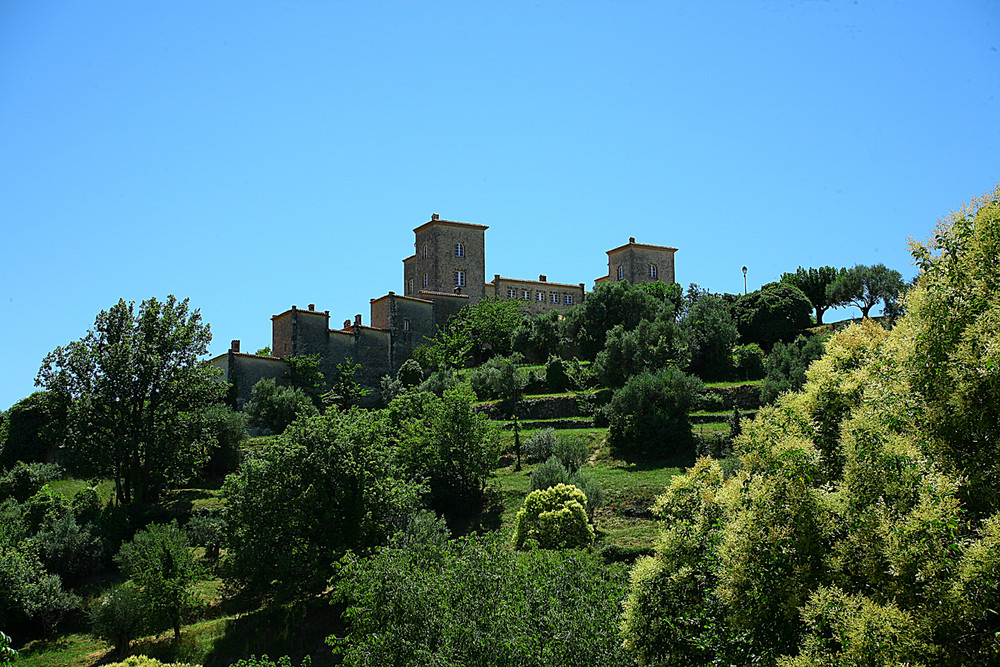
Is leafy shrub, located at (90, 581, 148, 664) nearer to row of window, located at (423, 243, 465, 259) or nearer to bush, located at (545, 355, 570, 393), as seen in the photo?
bush, located at (545, 355, 570, 393)

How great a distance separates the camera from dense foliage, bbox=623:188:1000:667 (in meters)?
8.04

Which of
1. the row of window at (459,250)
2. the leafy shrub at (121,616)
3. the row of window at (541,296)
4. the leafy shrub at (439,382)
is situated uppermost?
the row of window at (459,250)

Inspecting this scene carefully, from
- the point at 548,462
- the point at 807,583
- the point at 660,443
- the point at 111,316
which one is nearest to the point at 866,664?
the point at 807,583

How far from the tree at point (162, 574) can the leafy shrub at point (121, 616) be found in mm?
200

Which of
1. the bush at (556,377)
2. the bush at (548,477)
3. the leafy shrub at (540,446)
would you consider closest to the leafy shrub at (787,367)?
the leafy shrub at (540,446)

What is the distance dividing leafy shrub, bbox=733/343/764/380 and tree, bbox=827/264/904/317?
15488 millimetres

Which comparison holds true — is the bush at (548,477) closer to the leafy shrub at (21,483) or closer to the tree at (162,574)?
the tree at (162,574)

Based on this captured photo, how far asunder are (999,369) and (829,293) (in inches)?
2058

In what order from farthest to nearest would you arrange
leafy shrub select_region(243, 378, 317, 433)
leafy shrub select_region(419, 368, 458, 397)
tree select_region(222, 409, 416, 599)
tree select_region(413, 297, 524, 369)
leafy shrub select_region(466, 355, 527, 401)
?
tree select_region(413, 297, 524, 369), leafy shrub select_region(419, 368, 458, 397), leafy shrub select_region(243, 378, 317, 433), leafy shrub select_region(466, 355, 527, 401), tree select_region(222, 409, 416, 599)

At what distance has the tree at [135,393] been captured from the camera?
3344cm

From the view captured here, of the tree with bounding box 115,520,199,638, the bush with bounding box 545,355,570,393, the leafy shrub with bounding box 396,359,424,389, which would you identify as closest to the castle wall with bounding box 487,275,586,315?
the leafy shrub with bounding box 396,359,424,389

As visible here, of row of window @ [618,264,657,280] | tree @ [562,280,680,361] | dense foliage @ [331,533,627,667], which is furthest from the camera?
row of window @ [618,264,657,280]

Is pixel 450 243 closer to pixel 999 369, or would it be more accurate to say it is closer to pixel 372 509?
pixel 372 509

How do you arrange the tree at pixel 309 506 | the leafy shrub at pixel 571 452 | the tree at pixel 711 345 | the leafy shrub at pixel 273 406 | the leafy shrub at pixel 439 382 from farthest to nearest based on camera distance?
the leafy shrub at pixel 439 382 < the tree at pixel 711 345 < the leafy shrub at pixel 273 406 < the leafy shrub at pixel 571 452 < the tree at pixel 309 506
